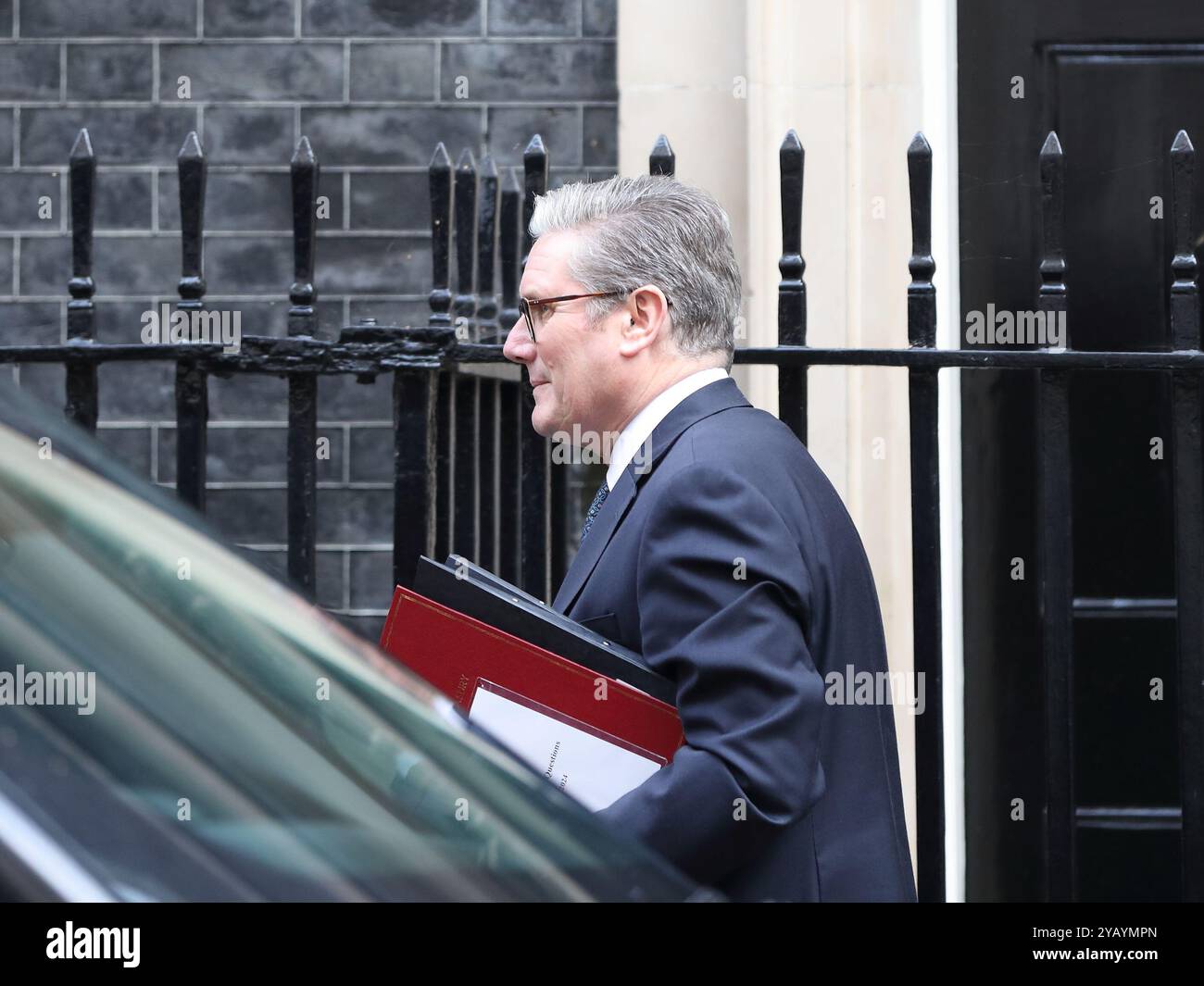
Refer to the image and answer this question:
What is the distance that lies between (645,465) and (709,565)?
0.26 meters

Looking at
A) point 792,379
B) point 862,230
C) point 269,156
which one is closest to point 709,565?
point 792,379

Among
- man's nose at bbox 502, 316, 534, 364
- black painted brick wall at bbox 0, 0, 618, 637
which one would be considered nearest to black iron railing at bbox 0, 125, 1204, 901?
man's nose at bbox 502, 316, 534, 364

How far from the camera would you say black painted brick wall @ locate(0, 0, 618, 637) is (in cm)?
456

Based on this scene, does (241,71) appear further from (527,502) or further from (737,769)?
(737,769)

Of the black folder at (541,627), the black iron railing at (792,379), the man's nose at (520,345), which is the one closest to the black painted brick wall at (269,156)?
the black iron railing at (792,379)

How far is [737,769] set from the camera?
5.35 feet

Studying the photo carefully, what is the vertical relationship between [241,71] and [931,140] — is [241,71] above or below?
above

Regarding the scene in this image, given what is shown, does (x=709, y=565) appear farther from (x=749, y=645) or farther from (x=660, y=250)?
(x=660, y=250)

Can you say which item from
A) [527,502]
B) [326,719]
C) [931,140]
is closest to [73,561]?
[326,719]

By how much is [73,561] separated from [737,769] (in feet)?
2.76

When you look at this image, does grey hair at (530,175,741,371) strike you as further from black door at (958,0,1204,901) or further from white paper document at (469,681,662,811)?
black door at (958,0,1204,901)

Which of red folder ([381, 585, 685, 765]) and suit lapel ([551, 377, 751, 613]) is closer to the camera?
red folder ([381, 585, 685, 765])

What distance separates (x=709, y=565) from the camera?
1701mm

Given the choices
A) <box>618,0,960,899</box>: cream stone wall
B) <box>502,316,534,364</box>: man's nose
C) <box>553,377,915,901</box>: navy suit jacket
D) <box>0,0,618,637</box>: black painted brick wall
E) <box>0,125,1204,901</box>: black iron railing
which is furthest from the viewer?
<box>0,0,618,637</box>: black painted brick wall
